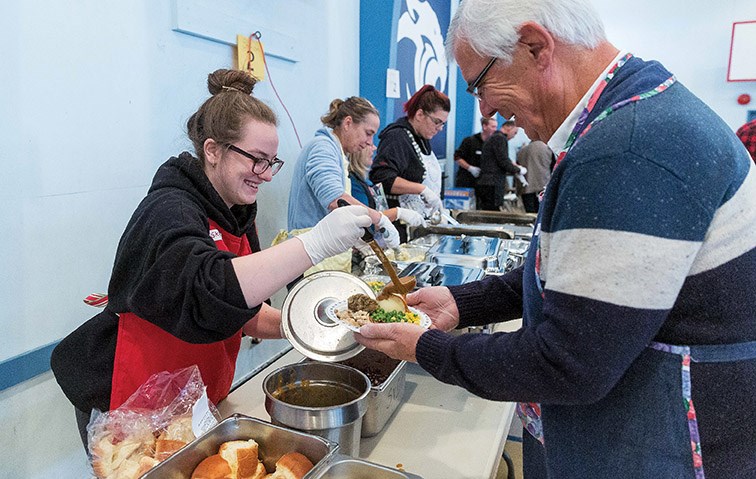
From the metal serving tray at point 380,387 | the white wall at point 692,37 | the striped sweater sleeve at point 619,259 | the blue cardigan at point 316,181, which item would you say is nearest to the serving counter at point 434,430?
the metal serving tray at point 380,387

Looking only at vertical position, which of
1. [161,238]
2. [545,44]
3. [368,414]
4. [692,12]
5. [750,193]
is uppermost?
[692,12]

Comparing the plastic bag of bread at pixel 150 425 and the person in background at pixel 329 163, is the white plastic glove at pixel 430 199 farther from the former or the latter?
the plastic bag of bread at pixel 150 425

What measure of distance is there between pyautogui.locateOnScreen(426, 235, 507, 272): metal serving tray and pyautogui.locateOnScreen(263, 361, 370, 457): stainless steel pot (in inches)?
44.2

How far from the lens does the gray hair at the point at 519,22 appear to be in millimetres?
826

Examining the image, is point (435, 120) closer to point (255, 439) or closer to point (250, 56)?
point (250, 56)

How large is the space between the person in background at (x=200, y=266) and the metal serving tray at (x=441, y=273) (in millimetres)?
514

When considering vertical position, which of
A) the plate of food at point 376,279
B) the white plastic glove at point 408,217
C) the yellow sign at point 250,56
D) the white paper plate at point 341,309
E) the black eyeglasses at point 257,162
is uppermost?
the yellow sign at point 250,56

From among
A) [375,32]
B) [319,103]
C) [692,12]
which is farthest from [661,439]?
[692,12]

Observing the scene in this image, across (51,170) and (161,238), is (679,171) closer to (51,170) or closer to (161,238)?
(161,238)

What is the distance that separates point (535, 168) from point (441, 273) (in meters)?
5.34

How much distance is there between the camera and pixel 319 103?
10.6ft

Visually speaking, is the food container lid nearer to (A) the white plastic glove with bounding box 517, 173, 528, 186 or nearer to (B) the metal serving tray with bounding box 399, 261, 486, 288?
(B) the metal serving tray with bounding box 399, 261, 486, 288

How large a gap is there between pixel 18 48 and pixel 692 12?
30.8 ft

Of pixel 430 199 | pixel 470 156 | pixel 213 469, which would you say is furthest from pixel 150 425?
pixel 470 156
